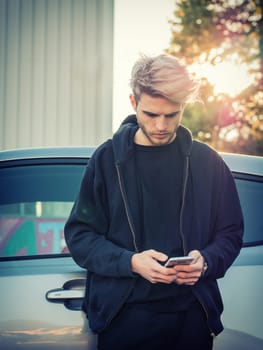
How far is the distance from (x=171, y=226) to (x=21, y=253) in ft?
2.91

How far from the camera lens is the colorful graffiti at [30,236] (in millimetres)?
2592

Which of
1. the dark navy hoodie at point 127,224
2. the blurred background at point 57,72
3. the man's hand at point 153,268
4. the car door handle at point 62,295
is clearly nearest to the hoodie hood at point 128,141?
the dark navy hoodie at point 127,224

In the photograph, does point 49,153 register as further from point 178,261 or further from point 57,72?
point 57,72

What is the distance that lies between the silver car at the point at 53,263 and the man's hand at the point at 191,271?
1.81 ft

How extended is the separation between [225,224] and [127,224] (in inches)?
13.8

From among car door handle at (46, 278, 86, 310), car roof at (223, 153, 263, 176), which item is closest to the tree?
car roof at (223, 153, 263, 176)

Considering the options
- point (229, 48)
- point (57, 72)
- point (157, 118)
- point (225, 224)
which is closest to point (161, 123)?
point (157, 118)

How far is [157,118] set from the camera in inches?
78.0

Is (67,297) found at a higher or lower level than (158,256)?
lower

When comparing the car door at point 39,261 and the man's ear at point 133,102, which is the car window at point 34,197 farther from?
the man's ear at point 133,102

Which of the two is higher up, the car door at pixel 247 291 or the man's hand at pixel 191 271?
the man's hand at pixel 191 271

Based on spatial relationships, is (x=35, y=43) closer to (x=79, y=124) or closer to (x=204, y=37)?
(x=79, y=124)

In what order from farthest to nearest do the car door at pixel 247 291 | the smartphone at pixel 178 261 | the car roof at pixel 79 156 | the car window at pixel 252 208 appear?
the car roof at pixel 79 156
the car window at pixel 252 208
the car door at pixel 247 291
the smartphone at pixel 178 261

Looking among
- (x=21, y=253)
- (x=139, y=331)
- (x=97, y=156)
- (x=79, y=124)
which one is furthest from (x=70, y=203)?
(x=79, y=124)
